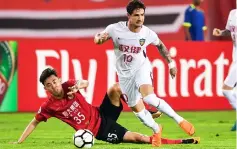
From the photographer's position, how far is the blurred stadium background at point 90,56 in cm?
1612

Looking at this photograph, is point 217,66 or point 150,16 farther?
point 150,16

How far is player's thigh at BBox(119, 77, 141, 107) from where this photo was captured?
10859mm

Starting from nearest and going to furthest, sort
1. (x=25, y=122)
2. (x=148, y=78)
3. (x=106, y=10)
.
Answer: (x=148, y=78)
(x=25, y=122)
(x=106, y=10)

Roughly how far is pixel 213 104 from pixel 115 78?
1976mm

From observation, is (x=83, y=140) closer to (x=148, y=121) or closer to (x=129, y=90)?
(x=148, y=121)

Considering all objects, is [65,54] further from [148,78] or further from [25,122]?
[148,78]

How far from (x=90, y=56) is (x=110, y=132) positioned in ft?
20.1

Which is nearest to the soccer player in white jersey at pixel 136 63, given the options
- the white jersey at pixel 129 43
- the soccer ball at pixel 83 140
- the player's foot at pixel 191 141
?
the white jersey at pixel 129 43

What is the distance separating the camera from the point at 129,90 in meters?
10.9

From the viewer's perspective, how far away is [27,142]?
11.1m

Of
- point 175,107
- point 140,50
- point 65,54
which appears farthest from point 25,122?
point 140,50

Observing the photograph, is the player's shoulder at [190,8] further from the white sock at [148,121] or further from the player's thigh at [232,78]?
the white sock at [148,121]

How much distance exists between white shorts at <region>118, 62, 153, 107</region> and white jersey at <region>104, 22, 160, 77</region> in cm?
6

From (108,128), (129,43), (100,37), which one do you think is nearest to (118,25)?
(129,43)
